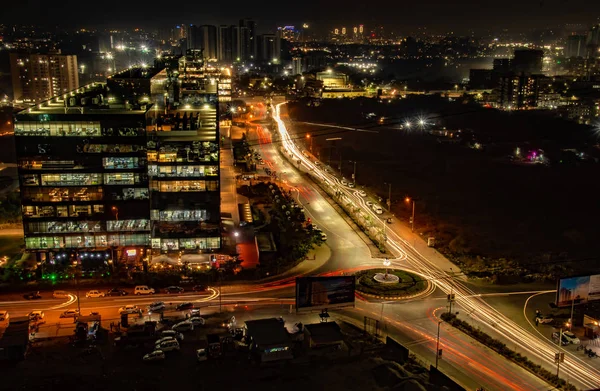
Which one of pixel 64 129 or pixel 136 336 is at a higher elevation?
pixel 64 129

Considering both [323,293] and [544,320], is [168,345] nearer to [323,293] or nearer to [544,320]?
[323,293]

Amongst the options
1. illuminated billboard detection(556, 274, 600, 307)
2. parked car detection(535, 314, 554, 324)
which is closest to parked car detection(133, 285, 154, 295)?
parked car detection(535, 314, 554, 324)

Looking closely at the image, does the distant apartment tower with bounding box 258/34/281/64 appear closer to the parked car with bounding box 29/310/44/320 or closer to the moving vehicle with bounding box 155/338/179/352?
the parked car with bounding box 29/310/44/320

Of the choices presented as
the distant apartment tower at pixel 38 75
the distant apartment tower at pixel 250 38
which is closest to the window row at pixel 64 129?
the distant apartment tower at pixel 38 75

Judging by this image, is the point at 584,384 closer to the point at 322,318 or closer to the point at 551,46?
the point at 322,318

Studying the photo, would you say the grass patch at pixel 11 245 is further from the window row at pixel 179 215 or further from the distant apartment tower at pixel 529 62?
the distant apartment tower at pixel 529 62

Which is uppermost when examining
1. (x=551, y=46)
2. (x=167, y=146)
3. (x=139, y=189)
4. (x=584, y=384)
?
(x=551, y=46)

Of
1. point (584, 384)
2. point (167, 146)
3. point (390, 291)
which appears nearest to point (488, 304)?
point (390, 291)

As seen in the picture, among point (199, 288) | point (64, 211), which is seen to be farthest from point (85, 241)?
point (199, 288)
